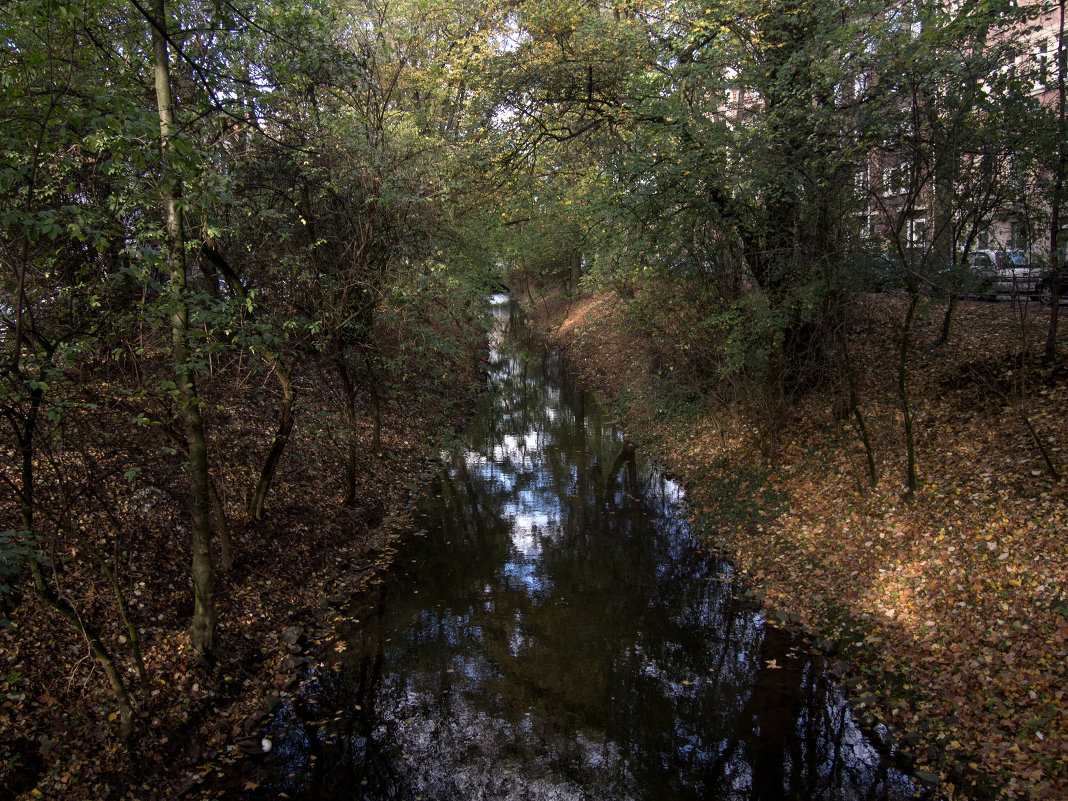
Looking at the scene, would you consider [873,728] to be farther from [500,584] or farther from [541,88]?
[541,88]

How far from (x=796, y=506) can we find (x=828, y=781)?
19.0 ft

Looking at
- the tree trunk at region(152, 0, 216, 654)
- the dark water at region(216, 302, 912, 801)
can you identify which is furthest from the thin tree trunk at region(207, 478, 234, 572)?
the dark water at region(216, 302, 912, 801)

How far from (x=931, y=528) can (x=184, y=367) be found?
9577mm

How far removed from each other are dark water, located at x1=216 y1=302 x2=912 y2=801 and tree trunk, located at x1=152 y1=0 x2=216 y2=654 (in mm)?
1554

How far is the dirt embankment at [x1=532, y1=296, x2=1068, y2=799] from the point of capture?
6.23 m

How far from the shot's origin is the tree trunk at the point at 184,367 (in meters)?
5.72

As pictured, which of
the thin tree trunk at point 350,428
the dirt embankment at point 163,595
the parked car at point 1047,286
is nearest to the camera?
the dirt embankment at point 163,595

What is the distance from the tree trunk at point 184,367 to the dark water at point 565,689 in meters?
1.55

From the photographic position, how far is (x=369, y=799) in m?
6.10

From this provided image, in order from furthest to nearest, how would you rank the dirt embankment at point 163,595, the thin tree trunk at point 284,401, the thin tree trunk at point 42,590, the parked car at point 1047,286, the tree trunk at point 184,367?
the parked car at point 1047,286
the thin tree trunk at point 284,401
the dirt embankment at point 163,595
the tree trunk at point 184,367
the thin tree trunk at point 42,590

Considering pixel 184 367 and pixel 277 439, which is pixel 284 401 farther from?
pixel 184 367

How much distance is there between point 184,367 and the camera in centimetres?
569

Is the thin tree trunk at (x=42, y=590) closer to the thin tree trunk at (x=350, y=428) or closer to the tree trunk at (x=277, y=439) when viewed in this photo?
the tree trunk at (x=277, y=439)

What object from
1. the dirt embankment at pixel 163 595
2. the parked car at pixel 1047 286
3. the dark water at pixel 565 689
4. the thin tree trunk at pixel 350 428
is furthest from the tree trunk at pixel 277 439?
the parked car at pixel 1047 286
